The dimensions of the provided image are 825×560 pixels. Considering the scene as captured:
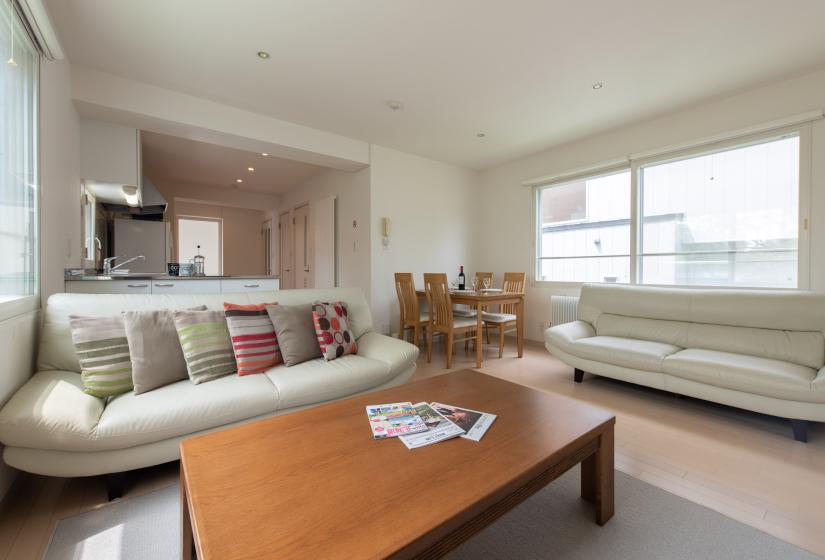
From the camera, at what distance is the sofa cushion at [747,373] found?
1.95 meters

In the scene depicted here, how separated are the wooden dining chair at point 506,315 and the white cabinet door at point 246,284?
2366 mm

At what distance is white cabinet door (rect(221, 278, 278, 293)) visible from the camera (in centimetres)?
345

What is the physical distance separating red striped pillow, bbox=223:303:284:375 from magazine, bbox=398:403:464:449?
1.07 metres

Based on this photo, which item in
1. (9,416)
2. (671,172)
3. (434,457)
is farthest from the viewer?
(671,172)

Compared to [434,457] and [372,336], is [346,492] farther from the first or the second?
[372,336]

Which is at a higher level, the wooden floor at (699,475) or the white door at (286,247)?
the white door at (286,247)

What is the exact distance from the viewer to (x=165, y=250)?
188 inches

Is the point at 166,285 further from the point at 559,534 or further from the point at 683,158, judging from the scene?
the point at 683,158

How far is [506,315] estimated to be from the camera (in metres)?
4.19

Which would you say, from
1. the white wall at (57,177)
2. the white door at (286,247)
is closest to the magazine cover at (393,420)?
the white wall at (57,177)

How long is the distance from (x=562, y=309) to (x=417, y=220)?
2.19 metres

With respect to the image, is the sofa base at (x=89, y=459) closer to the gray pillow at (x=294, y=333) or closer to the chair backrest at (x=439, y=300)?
the gray pillow at (x=294, y=333)

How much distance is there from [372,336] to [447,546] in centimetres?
184

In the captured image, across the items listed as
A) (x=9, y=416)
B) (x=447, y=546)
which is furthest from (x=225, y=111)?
(x=447, y=546)
